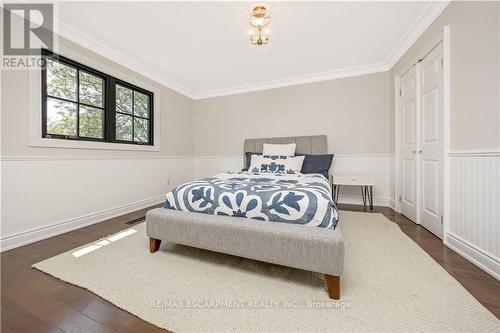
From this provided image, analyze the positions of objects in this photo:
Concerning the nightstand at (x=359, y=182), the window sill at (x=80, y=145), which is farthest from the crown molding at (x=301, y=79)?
the window sill at (x=80, y=145)

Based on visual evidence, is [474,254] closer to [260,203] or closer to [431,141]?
[431,141]

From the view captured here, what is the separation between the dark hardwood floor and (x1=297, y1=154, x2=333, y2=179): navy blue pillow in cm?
151

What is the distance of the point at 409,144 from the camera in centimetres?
271

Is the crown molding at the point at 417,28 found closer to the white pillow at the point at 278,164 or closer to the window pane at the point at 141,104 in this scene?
the white pillow at the point at 278,164

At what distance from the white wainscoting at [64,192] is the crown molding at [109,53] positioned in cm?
142

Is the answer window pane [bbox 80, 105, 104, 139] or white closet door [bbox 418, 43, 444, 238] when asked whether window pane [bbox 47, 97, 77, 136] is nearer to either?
window pane [bbox 80, 105, 104, 139]

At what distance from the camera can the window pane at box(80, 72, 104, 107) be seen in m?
2.60

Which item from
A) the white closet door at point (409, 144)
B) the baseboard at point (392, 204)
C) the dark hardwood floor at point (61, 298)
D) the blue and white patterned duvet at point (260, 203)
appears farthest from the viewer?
the baseboard at point (392, 204)

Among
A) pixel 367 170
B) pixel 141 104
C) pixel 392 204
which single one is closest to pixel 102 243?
pixel 141 104

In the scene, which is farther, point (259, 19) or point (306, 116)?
point (306, 116)

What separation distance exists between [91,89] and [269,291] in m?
3.26

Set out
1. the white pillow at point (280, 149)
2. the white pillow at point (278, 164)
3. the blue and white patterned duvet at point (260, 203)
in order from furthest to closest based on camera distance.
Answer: the white pillow at point (280, 149)
the white pillow at point (278, 164)
the blue and white patterned duvet at point (260, 203)

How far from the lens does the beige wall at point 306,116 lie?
3371 millimetres

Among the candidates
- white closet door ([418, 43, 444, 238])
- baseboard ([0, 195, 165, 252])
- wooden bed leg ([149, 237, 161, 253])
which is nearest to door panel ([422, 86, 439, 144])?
white closet door ([418, 43, 444, 238])
